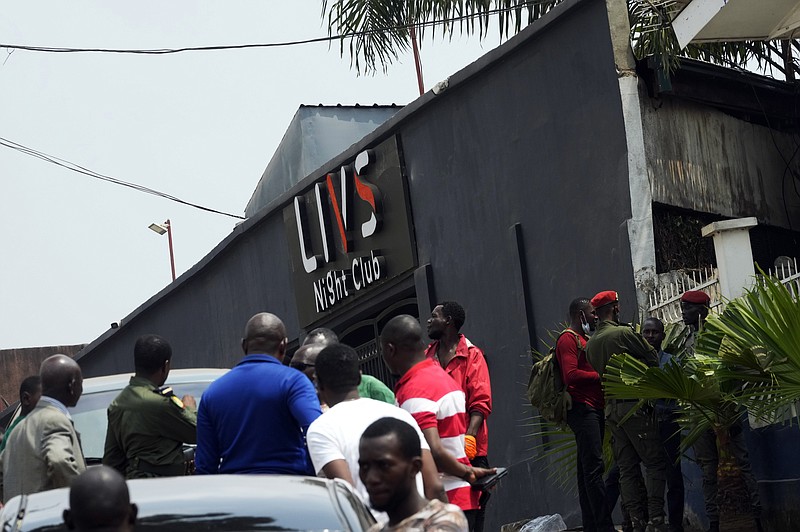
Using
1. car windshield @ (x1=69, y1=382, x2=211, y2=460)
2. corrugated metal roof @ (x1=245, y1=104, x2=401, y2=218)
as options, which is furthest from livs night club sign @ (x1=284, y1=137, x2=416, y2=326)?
car windshield @ (x1=69, y1=382, x2=211, y2=460)

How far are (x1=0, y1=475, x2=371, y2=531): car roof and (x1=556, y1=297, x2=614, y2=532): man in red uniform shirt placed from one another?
4612 mm

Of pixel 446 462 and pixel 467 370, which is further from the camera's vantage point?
pixel 467 370

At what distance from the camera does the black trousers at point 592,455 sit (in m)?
9.33

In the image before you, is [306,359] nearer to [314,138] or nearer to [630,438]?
[630,438]

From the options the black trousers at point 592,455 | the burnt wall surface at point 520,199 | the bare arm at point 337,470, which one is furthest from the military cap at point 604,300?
the bare arm at point 337,470

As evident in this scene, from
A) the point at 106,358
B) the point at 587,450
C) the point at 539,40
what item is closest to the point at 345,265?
the point at 539,40

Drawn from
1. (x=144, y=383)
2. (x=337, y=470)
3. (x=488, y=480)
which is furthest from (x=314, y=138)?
(x=337, y=470)

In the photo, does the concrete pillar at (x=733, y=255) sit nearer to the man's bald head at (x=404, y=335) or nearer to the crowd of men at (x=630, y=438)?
the crowd of men at (x=630, y=438)

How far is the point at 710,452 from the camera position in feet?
30.6

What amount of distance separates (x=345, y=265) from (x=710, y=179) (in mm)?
5107

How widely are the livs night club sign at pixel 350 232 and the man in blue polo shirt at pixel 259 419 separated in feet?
27.0

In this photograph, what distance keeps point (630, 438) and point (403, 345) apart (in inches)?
126

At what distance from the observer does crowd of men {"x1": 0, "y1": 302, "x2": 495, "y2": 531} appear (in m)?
5.66

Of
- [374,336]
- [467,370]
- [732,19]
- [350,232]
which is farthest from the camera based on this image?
[374,336]
